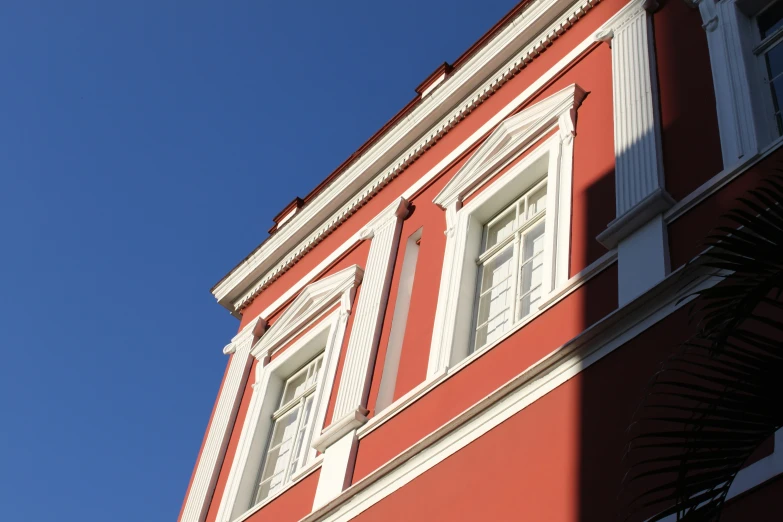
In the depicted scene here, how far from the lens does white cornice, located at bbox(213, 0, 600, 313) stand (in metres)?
11.4

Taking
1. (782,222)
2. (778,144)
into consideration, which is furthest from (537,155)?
(782,222)

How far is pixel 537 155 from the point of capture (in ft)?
32.9

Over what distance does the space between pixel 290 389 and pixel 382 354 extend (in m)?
2.62

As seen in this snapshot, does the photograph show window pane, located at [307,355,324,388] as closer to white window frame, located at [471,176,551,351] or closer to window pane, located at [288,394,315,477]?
window pane, located at [288,394,315,477]

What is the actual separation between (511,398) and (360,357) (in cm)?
295

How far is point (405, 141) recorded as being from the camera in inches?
496

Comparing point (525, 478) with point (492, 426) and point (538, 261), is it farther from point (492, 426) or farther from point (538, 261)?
point (538, 261)

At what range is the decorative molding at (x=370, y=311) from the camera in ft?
33.4

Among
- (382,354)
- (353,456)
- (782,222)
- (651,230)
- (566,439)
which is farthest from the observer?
(382,354)

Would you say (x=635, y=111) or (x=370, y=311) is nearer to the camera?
(x=635, y=111)

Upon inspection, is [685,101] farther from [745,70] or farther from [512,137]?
[512,137]

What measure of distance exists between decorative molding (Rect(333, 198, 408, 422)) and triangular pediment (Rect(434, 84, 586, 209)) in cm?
83

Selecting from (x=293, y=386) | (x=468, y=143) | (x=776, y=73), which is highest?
(x=468, y=143)

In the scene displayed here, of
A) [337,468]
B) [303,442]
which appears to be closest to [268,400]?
[303,442]
